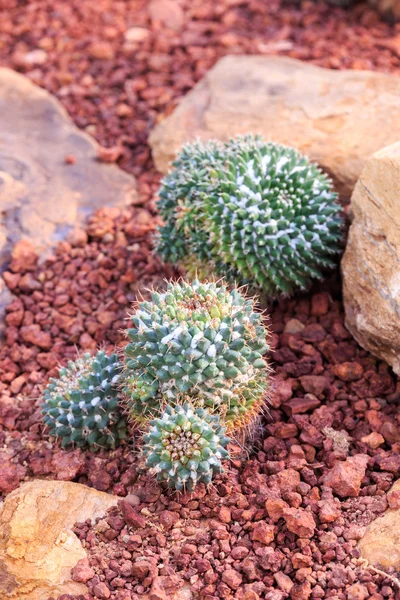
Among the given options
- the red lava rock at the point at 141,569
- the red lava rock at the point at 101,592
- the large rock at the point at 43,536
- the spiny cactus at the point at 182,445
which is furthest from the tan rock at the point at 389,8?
the red lava rock at the point at 101,592

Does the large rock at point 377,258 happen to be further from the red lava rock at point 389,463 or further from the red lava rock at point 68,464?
the red lava rock at point 68,464

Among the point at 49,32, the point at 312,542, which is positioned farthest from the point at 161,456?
the point at 49,32

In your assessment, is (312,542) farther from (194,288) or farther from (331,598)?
(194,288)

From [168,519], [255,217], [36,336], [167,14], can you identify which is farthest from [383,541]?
[167,14]

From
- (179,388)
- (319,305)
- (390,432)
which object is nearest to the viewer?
(179,388)

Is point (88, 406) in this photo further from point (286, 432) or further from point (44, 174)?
point (44, 174)
